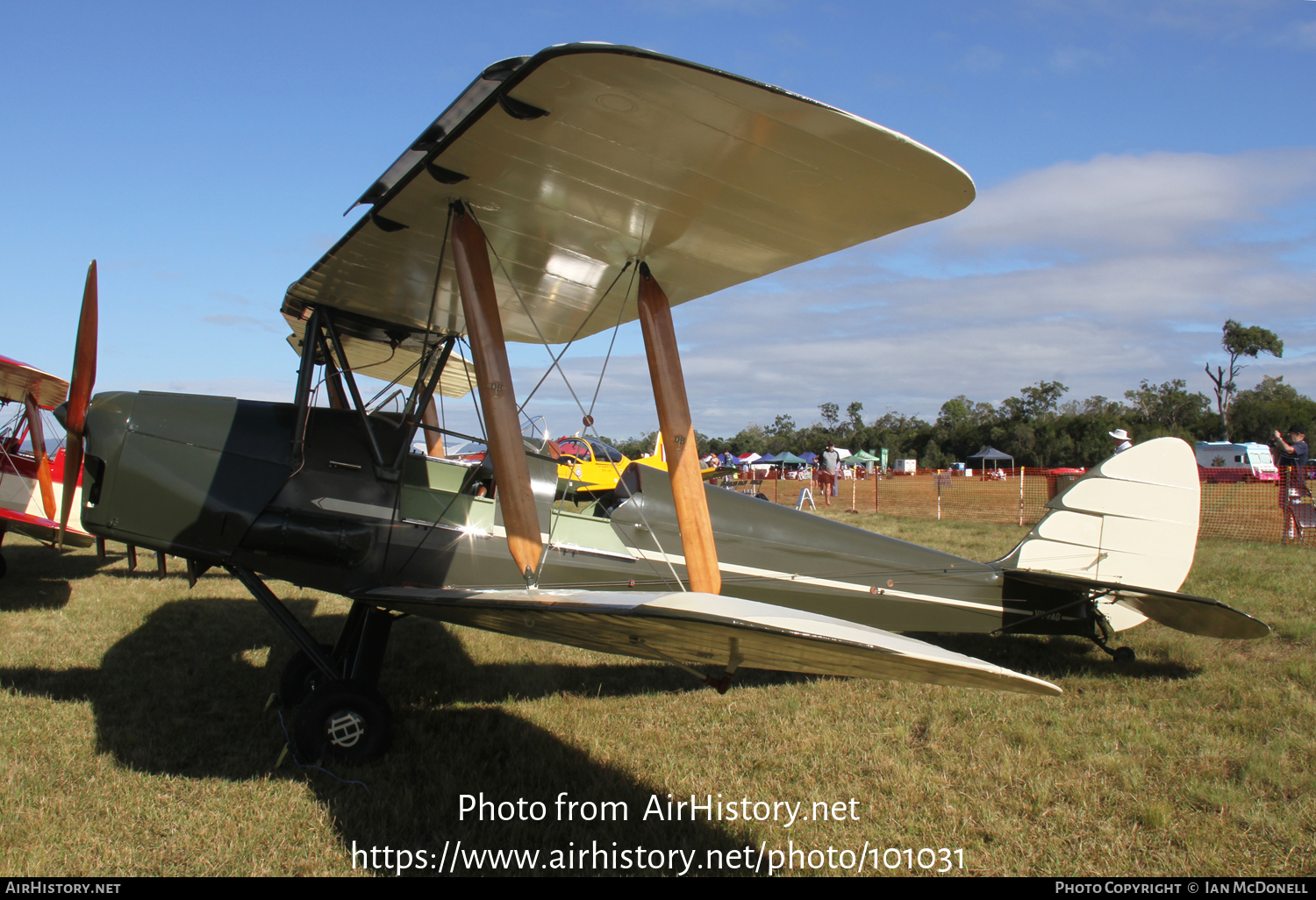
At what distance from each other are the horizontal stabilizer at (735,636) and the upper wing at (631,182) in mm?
1486

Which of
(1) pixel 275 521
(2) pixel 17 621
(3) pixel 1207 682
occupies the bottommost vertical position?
(2) pixel 17 621

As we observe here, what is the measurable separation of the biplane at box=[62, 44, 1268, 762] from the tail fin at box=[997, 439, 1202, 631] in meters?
0.02

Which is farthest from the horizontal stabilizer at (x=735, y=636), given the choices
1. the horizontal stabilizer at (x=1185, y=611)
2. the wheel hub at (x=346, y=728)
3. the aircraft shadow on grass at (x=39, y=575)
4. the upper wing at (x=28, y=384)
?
the upper wing at (x=28, y=384)

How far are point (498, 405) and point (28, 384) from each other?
9142mm

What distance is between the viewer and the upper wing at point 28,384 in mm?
8742

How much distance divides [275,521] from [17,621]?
4.78 metres

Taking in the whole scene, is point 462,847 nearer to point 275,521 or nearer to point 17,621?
point 275,521

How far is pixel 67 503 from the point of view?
4.22 metres

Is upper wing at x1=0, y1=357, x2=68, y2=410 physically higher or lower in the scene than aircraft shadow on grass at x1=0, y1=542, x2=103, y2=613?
higher

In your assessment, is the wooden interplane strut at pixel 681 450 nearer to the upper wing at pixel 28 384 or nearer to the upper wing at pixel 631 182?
the upper wing at pixel 631 182

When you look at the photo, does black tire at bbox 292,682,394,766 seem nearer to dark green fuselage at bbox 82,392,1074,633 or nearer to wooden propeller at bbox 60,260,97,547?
dark green fuselage at bbox 82,392,1074,633

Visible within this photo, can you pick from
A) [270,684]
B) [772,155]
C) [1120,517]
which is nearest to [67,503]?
[270,684]

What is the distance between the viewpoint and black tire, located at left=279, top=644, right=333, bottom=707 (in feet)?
15.1

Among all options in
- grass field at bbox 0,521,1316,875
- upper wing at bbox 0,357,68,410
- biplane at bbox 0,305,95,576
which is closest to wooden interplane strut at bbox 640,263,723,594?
grass field at bbox 0,521,1316,875
